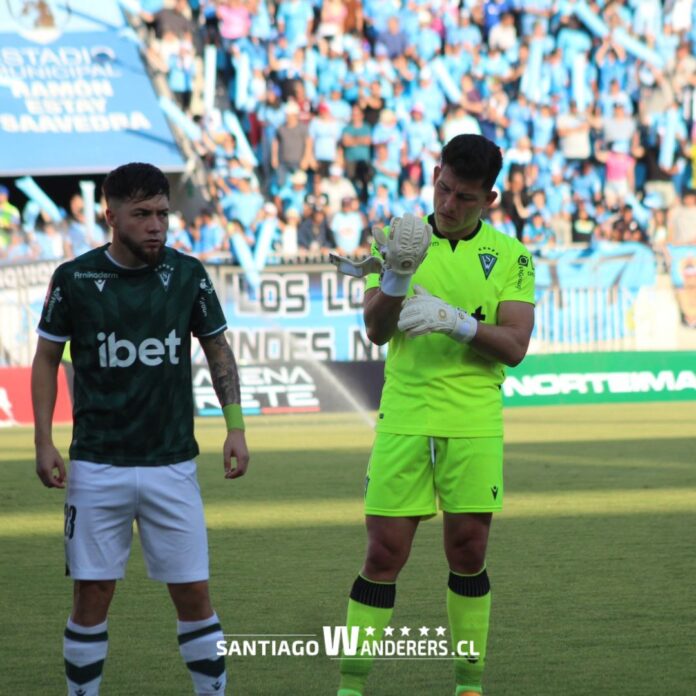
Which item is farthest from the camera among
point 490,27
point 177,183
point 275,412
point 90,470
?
point 490,27

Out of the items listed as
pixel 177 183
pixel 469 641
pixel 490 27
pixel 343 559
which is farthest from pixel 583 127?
pixel 469 641

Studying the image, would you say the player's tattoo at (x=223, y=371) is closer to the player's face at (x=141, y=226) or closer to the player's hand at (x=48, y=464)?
the player's face at (x=141, y=226)

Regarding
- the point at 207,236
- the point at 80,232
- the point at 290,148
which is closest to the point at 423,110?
the point at 290,148

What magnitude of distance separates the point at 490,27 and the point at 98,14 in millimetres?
6711

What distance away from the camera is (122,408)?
15.9ft

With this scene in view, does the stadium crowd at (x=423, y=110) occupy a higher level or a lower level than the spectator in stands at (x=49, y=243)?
higher

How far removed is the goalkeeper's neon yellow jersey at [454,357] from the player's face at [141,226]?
833 mm

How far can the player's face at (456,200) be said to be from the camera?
517cm

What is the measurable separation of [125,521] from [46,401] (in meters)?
0.47

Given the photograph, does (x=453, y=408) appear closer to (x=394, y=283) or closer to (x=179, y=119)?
(x=394, y=283)

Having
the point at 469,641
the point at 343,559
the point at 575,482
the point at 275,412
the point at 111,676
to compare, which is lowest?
the point at 275,412

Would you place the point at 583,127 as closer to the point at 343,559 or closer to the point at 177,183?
the point at 177,183

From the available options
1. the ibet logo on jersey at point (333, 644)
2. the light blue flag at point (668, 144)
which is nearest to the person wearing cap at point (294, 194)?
the light blue flag at point (668, 144)

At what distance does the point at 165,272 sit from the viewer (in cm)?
494
